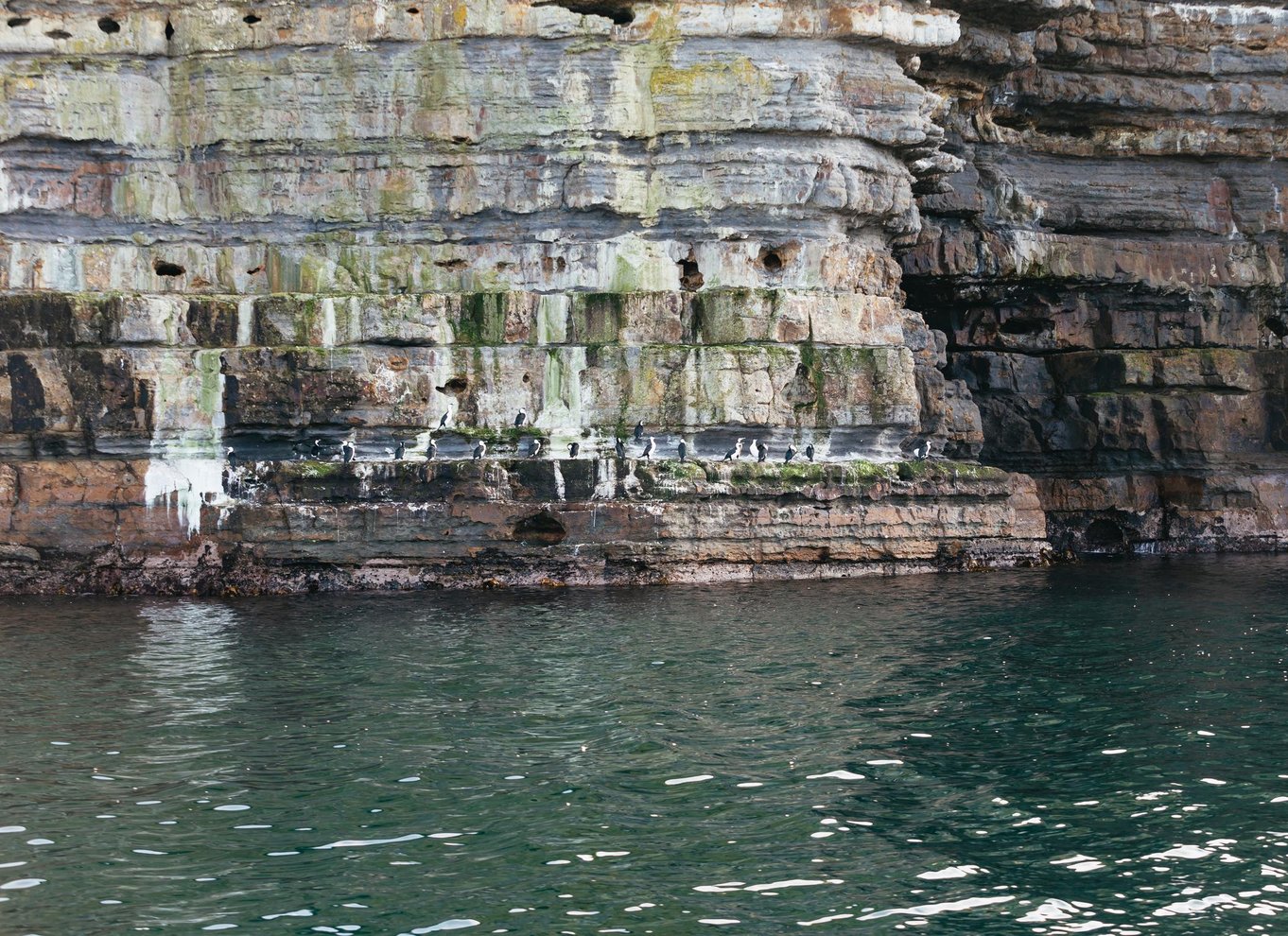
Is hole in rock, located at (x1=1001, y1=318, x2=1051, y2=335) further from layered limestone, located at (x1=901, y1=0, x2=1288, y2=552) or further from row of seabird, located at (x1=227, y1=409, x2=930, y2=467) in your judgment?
row of seabird, located at (x1=227, y1=409, x2=930, y2=467)

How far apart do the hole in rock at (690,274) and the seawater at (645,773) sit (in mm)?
9883

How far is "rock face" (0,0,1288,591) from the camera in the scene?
32.7 m

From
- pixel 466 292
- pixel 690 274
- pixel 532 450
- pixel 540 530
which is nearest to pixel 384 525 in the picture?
pixel 540 530

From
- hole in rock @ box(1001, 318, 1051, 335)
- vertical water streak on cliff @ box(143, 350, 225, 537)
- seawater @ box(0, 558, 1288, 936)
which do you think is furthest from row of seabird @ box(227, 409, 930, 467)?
hole in rock @ box(1001, 318, 1051, 335)

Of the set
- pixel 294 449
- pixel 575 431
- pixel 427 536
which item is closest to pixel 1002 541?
pixel 575 431

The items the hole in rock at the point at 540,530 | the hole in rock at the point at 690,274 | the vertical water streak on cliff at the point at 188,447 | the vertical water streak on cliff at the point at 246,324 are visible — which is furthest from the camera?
the hole in rock at the point at 690,274

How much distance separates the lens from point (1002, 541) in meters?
36.1

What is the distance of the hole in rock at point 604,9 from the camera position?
35.7 m

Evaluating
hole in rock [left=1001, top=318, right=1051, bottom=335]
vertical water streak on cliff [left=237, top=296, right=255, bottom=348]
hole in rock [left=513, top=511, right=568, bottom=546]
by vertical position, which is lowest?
hole in rock [left=513, top=511, right=568, bottom=546]

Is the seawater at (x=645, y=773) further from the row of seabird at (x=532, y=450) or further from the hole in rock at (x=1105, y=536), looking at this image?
the hole in rock at (x=1105, y=536)

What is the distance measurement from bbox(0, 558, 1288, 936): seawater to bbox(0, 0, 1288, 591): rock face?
4.51 metres

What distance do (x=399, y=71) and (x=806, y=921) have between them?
27.0m

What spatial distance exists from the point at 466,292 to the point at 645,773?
19278 mm

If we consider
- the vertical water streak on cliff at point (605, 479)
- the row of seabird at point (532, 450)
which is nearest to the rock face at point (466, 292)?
the vertical water streak on cliff at point (605, 479)
